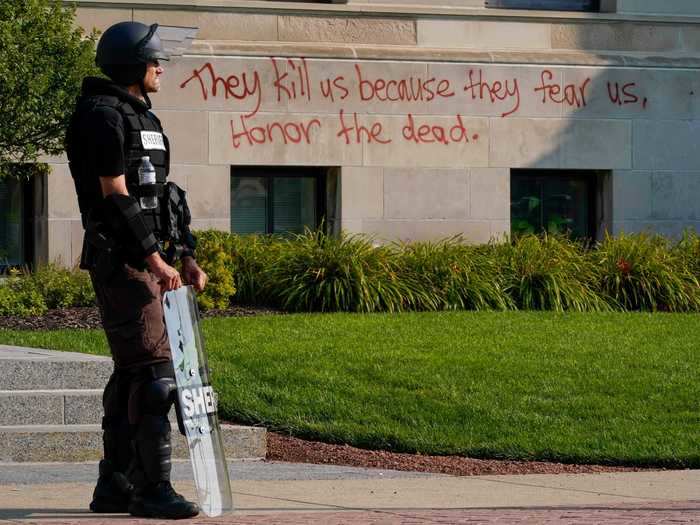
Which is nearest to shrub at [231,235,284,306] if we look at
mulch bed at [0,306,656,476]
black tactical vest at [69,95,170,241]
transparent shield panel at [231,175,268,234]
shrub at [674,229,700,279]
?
transparent shield panel at [231,175,268,234]

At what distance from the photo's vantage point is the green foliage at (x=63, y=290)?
1410 cm

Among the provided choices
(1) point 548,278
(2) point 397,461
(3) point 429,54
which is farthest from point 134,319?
(3) point 429,54

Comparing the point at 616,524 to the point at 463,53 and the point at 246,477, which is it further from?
the point at 463,53

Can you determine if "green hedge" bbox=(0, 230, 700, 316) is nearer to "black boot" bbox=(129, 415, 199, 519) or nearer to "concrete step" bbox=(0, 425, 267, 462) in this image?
"concrete step" bbox=(0, 425, 267, 462)

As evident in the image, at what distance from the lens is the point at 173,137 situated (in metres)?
17.2

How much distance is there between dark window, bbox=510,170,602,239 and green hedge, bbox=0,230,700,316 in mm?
2446

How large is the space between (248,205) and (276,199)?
14.5 inches

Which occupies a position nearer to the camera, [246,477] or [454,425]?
[246,477]

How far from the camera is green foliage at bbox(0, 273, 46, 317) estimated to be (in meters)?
13.5

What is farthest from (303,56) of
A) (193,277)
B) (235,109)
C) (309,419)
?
(193,277)

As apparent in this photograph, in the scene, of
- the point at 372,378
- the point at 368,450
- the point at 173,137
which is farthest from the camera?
the point at 173,137

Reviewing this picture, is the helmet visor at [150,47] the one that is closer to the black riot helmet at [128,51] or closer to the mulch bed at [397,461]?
the black riot helmet at [128,51]

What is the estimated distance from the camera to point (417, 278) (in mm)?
15227

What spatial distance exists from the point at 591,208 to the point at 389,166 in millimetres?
3012
